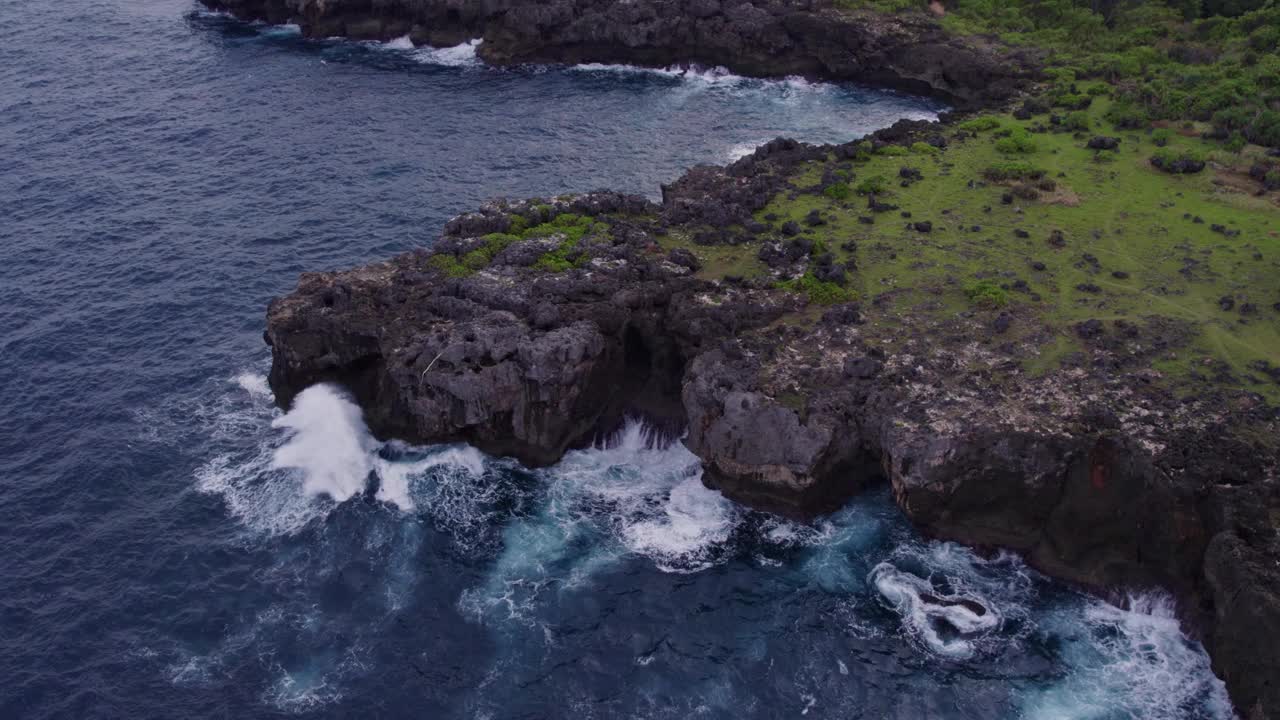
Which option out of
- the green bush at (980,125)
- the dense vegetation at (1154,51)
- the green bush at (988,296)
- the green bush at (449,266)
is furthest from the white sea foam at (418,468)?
the dense vegetation at (1154,51)

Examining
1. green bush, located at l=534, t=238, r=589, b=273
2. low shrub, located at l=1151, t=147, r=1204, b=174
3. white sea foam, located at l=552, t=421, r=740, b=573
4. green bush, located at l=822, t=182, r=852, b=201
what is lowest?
white sea foam, located at l=552, t=421, r=740, b=573

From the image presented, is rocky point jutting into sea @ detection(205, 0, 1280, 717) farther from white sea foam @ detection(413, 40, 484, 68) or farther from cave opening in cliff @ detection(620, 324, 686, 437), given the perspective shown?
white sea foam @ detection(413, 40, 484, 68)

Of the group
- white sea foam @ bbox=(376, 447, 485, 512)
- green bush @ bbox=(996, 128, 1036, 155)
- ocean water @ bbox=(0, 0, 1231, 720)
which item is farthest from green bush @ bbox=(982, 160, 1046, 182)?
white sea foam @ bbox=(376, 447, 485, 512)

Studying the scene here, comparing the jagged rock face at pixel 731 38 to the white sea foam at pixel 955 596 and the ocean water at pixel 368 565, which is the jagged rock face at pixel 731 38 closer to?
the ocean water at pixel 368 565

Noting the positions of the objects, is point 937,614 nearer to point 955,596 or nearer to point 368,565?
point 955,596

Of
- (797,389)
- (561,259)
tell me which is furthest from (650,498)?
(561,259)

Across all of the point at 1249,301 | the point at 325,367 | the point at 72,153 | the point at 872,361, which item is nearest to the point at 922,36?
the point at 1249,301
